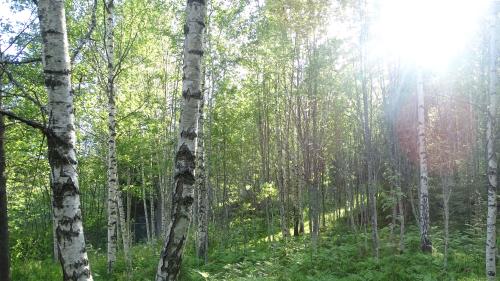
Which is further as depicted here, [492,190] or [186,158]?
[492,190]

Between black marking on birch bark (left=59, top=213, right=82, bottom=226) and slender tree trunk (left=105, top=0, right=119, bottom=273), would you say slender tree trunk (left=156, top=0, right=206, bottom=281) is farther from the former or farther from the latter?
slender tree trunk (left=105, top=0, right=119, bottom=273)

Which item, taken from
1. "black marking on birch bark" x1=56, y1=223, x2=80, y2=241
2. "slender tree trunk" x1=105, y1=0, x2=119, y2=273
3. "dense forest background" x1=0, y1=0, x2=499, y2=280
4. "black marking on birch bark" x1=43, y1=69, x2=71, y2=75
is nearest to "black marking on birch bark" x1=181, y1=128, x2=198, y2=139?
"black marking on birch bark" x1=43, y1=69, x2=71, y2=75

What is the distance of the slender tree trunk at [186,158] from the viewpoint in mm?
3805

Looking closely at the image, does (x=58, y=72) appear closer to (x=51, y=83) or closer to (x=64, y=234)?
(x=51, y=83)

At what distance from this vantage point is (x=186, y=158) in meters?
3.82

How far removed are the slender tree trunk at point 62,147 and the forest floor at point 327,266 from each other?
7098mm

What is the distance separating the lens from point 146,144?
589 inches

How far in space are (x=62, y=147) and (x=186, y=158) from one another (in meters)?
1.11

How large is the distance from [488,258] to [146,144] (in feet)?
37.9

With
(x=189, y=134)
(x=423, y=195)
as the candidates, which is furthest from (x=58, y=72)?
(x=423, y=195)

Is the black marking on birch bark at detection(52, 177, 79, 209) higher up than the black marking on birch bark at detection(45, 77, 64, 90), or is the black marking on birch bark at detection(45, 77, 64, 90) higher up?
the black marking on birch bark at detection(45, 77, 64, 90)

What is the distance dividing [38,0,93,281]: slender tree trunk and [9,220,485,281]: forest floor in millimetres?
7098

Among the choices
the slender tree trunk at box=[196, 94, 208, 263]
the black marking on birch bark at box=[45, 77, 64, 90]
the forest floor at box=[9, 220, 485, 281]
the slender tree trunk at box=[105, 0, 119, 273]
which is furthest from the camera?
the slender tree trunk at box=[196, 94, 208, 263]

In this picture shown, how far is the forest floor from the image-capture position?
35.1ft
